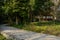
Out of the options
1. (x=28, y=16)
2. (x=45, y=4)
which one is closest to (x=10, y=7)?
(x=28, y=16)

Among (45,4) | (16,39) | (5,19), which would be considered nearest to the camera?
(16,39)

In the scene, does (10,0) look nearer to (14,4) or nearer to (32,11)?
(14,4)

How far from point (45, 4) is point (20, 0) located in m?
4.25

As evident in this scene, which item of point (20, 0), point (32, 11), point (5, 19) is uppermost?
point (20, 0)

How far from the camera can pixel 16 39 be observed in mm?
12258

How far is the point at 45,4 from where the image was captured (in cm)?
3002

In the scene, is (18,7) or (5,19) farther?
(5,19)

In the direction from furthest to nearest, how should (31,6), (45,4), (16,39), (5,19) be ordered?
(5,19)
(45,4)
(31,6)
(16,39)

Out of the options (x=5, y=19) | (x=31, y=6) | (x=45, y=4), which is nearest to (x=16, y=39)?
(x=31, y=6)

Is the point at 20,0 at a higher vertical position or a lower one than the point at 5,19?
higher

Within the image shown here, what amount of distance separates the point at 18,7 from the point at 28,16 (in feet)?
6.64

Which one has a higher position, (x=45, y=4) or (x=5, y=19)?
(x=45, y=4)

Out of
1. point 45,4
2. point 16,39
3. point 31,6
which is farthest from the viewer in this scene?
point 45,4

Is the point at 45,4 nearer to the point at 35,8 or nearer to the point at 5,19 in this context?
the point at 35,8
